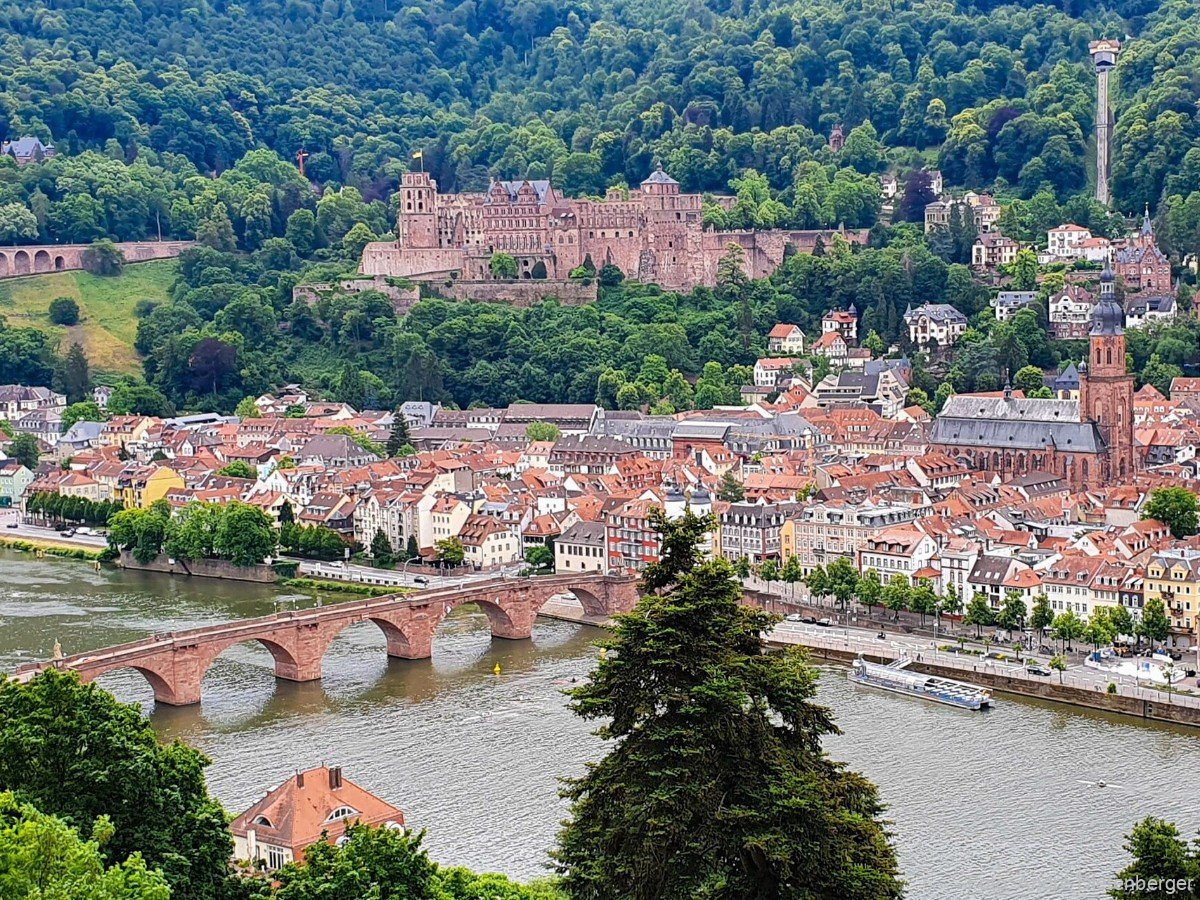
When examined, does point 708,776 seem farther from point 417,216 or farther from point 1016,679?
point 417,216

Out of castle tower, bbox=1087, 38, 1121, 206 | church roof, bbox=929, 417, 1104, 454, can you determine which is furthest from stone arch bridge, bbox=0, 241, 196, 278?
church roof, bbox=929, 417, 1104, 454

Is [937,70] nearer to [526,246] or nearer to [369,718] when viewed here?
[526,246]

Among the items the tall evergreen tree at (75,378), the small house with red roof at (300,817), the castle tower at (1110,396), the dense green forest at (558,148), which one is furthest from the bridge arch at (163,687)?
the tall evergreen tree at (75,378)

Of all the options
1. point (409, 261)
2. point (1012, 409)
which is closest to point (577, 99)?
point (409, 261)

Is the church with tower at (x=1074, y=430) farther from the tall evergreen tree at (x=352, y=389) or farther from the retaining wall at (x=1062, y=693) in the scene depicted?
the tall evergreen tree at (x=352, y=389)

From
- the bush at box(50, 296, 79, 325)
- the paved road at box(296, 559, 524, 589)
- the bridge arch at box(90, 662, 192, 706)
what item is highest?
the bush at box(50, 296, 79, 325)

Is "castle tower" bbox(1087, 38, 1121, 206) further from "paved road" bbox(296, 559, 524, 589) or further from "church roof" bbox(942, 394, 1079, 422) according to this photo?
"paved road" bbox(296, 559, 524, 589)
